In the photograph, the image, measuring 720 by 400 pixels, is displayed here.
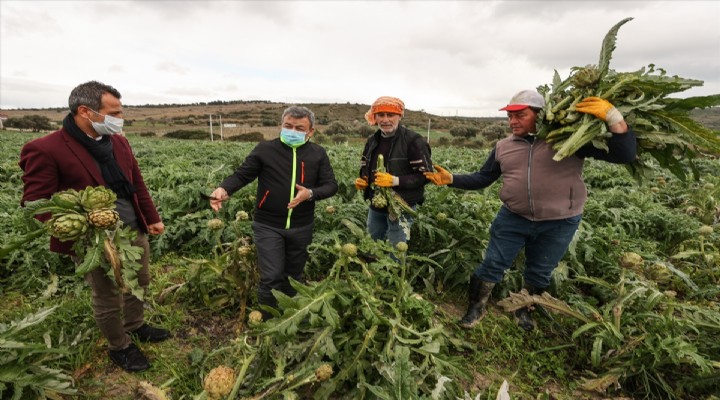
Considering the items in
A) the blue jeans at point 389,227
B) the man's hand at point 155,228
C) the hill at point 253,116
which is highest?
the hill at point 253,116

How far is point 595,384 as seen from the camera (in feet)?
8.24

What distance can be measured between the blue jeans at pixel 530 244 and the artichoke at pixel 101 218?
9.14 ft

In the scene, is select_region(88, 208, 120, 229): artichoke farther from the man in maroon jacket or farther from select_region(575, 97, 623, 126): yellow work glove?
select_region(575, 97, 623, 126): yellow work glove

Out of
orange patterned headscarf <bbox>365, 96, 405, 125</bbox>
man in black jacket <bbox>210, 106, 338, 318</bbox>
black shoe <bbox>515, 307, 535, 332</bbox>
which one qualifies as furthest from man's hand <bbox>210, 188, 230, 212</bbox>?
black shoe <bbox>515, 307, 535, 332</bbox>

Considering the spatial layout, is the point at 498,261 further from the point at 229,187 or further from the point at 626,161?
the point at 229,187

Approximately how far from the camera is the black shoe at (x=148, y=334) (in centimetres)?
288

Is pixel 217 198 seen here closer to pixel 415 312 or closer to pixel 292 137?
pixel 292 137

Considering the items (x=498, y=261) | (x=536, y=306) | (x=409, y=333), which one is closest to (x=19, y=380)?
(x=409, y=333)

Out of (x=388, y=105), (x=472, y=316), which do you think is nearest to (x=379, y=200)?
(x=388, y=105)

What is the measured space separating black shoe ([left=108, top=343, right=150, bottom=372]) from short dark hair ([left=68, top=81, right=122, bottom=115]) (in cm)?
170

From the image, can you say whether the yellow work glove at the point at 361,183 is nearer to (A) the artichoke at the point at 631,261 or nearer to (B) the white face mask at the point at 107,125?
(B) the white face mask at the point at 107,125

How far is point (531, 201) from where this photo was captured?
2809 mm

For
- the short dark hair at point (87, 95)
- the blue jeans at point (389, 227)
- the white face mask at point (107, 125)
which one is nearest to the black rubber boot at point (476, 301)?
the blue jeans at point (389, 227)

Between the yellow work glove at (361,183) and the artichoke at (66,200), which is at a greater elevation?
the artichoke at (66,200)
